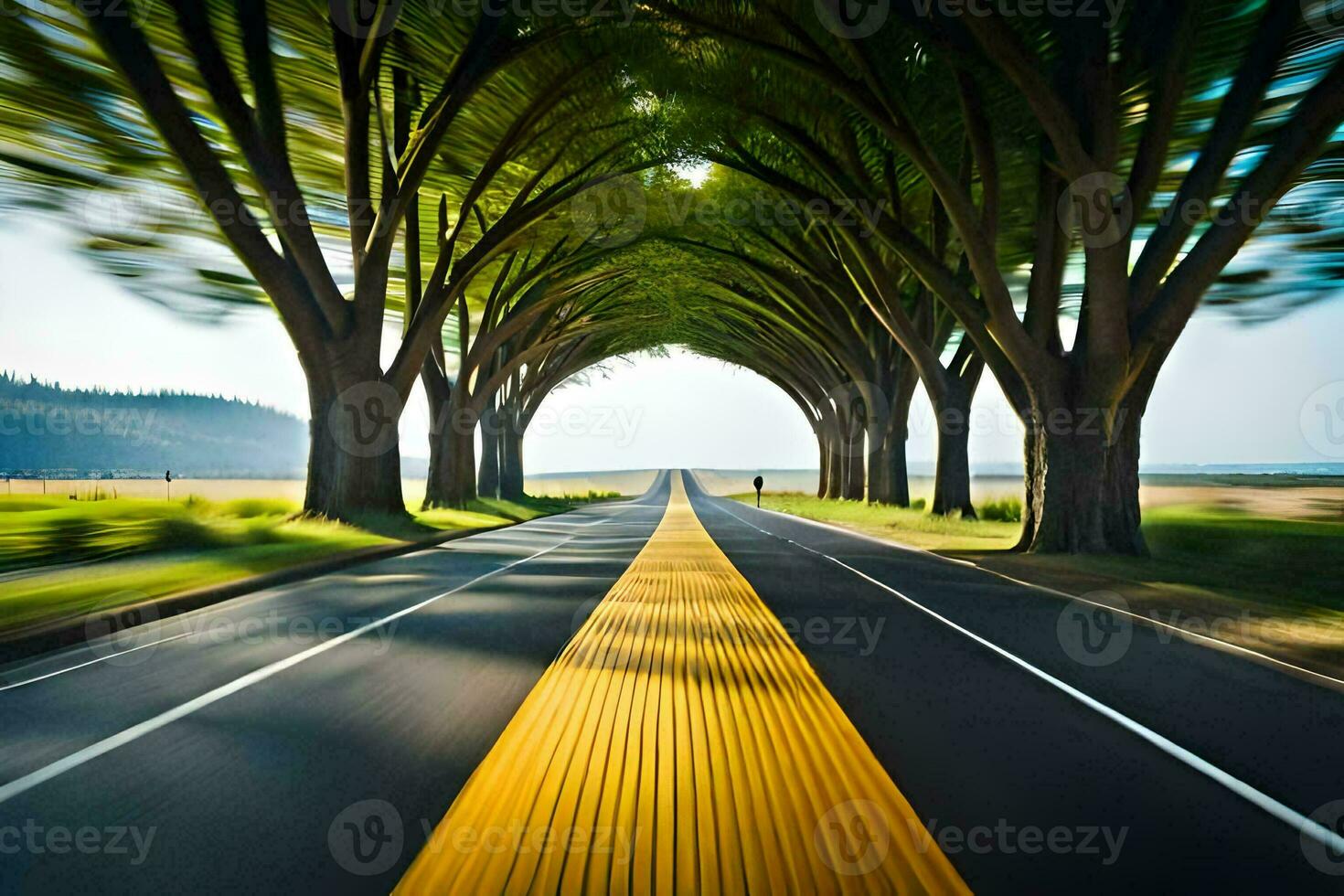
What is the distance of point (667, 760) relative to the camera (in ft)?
15.2

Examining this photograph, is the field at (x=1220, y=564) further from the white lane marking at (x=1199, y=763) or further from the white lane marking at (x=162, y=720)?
the white lane marking at (x=162, y=720)

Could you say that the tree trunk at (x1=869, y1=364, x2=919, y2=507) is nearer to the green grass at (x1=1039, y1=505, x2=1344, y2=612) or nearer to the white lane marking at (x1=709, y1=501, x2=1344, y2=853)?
the green grass at (x1=1039, y1=505, x2=1344, y2=612)

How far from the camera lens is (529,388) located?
48.9 m

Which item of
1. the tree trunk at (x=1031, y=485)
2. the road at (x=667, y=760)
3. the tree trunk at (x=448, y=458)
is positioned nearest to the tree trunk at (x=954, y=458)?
the tree trunk at (x=1031, y=485)

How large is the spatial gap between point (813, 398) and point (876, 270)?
33292 mm

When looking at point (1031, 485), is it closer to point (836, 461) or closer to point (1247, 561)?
point (1247, 561)

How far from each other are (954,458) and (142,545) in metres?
22.8

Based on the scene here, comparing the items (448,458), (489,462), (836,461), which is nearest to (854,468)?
(836,461)

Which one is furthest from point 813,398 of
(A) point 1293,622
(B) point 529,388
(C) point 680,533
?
(A) point 1293,622

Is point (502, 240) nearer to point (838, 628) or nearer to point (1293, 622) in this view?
point (838, 628)

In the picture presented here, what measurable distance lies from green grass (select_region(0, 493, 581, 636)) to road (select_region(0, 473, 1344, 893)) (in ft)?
5.68

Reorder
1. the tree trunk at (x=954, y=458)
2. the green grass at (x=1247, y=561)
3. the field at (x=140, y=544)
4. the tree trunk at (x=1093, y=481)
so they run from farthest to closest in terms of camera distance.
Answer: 1. the tree trunk at (x=954, y=458)
2. the tree trunk at (x=1093, y=481)
3. the green grass at (x=1247, y=561)
4. the field at (x=140, y=544)

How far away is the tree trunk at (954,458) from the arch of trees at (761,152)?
0.28 ft

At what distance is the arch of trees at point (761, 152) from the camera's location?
15141mm
